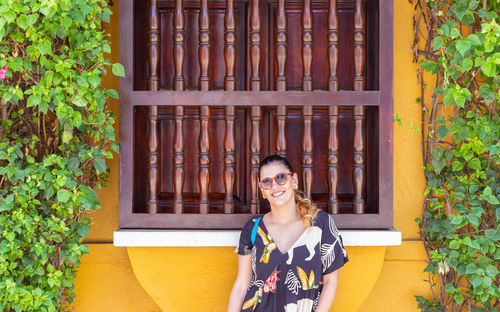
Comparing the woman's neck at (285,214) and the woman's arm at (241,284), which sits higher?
the woman's neck at (285,214)

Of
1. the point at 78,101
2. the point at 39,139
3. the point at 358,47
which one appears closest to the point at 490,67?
the point at 358,47

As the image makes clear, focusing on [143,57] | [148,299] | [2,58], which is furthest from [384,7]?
[148,299]

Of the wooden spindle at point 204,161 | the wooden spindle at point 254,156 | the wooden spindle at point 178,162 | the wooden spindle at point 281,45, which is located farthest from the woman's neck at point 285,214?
the wooden spindle at point 281,45

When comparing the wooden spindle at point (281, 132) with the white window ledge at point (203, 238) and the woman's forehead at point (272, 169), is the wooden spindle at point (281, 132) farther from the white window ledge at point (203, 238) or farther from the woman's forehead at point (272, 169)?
the white window ledge at point (203, 238)

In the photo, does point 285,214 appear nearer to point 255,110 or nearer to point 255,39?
point 255,110

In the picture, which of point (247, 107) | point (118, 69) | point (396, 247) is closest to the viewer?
point (118, 69)

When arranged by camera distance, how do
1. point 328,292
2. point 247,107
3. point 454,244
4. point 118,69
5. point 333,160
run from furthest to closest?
point 247,107 < point 333,160 < point 454,244 < point 118,69 < point 328,292

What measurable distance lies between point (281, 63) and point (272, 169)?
2.09 ft

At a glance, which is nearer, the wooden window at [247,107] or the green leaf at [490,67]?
the green leaf at [490,67]

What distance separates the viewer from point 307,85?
8.32ft

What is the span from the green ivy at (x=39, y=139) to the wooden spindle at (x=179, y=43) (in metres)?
0.33

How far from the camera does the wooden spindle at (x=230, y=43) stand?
254 cm

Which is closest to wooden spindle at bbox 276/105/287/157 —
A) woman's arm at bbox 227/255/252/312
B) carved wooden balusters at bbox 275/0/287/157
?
carved wooden balusters at bbox 275/0/287/157

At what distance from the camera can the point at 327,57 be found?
8.62 feet
